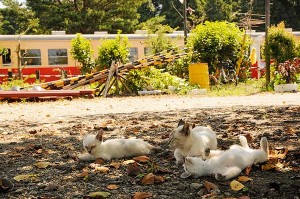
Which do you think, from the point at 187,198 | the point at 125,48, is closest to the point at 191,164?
the point at 187,198

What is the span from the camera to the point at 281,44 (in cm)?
1421

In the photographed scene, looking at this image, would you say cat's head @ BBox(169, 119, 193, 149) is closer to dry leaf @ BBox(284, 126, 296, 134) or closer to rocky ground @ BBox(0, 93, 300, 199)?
rocky ground @ BBox(0, 93, 300, 199)

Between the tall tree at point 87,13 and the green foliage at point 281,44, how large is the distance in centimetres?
2166

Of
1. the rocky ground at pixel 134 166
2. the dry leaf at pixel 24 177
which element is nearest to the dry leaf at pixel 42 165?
the rocky ground at pixel 134 166

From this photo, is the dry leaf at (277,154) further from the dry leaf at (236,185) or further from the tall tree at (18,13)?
the tall tree at (18,13)

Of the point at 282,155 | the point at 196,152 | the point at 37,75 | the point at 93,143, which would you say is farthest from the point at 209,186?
the point at 37,75

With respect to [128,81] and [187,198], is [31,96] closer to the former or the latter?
[128,81]

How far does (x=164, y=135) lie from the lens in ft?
17.2

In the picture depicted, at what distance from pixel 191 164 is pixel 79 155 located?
1429 mm

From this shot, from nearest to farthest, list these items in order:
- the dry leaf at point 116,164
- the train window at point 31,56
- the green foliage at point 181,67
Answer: the dry leaf at point 116,164
the green foliage at point 181,67
the train window at point 31,56

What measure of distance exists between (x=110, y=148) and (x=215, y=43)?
12.7 meters

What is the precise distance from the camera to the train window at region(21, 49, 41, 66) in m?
21.6

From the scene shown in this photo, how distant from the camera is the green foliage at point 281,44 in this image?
14.2m

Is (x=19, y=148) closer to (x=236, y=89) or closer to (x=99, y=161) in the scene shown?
(x=99, y=161)
